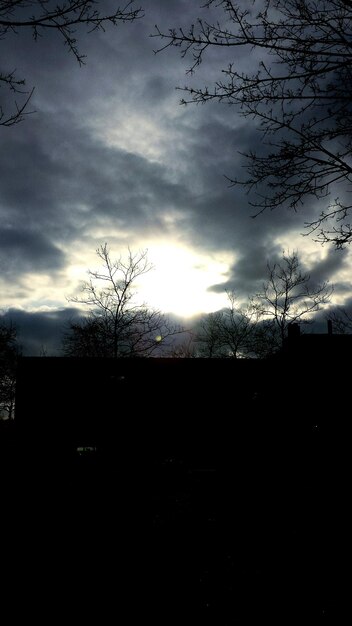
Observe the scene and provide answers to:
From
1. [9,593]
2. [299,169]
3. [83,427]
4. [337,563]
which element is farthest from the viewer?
[83,427]

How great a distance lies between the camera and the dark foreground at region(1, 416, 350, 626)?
13.7 ft

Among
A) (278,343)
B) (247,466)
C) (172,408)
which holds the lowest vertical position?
(247,466)

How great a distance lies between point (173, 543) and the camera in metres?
6.05

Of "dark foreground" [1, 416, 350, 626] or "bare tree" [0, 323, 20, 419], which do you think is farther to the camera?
"bare tree" [0, 323, 20, 419]

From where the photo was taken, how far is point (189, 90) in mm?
6188

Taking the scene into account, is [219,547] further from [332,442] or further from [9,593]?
[332,442]

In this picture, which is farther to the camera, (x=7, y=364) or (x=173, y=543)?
(x=7, y=364)

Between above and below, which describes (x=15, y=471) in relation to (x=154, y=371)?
below

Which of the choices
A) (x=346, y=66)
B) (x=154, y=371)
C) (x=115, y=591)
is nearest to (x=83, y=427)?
(x=154, y=371)

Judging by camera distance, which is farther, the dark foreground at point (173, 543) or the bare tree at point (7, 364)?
the bare tree at point (7, 364)

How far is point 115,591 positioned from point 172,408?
48.5 ft

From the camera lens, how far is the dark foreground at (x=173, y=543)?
4.19 m

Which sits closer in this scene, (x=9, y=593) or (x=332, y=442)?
(x=9, y=593)

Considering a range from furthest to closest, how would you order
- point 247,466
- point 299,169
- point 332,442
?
point 332,442
point 247,466
point 299,169
